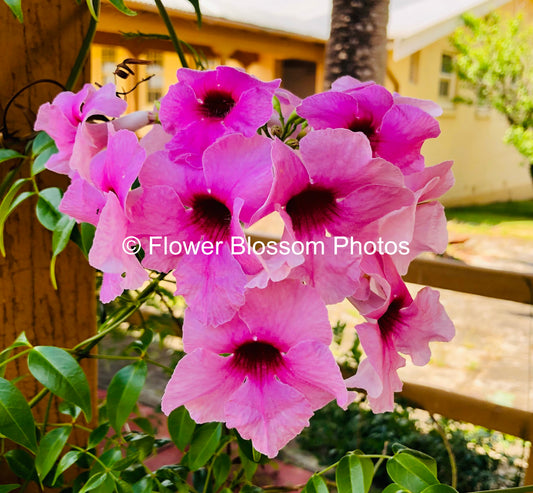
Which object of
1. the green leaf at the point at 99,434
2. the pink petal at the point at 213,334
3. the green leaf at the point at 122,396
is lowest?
the green leaf at the point at 99,434

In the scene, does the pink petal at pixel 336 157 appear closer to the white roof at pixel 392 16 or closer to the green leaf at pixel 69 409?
the green leaf at pixel 69 409

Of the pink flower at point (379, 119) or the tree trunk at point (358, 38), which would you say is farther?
the tree trunk at point (358, 38)

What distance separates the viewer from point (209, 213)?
1.40 feet

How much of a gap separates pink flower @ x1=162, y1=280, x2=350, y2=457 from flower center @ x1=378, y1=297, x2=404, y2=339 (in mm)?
76

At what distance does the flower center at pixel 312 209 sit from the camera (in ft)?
1.36

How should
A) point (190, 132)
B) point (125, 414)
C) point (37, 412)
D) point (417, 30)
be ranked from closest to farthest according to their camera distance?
point (190, 132), point (125, 414), point (37, 412), point (417, 30)

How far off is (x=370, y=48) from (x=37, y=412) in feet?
10.8

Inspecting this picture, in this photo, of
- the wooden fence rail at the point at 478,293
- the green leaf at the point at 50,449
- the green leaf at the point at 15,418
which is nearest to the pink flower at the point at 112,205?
the green leaf at the point at 15,418

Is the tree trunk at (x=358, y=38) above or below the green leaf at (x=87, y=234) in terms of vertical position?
above

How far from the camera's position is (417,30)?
9.22 metres

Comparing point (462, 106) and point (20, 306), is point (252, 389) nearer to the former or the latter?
point (20, 306)

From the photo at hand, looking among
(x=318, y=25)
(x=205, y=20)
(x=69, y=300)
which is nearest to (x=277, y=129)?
(x=69, y=300)

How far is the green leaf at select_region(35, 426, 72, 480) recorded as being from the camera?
67 centimetres

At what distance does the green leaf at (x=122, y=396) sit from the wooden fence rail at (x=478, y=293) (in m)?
0.74
